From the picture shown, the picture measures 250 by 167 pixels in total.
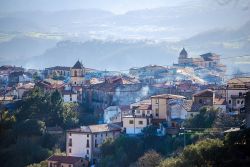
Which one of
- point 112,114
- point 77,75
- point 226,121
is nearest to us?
point 226,121

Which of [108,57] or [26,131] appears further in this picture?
[108,57]

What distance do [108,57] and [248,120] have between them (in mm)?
101183

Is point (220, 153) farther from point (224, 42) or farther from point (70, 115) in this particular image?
point (224, 42)

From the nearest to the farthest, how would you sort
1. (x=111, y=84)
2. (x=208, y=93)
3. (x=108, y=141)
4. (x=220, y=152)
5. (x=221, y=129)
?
(x=220, y=152), (x=221, y=129), (x=108, y=141), (x=208, y=93), (x=111, y=84)

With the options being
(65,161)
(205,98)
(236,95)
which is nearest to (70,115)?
(65,161)

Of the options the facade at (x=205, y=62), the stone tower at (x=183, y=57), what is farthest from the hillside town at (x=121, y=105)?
the stone tower at (x=183, y=57)

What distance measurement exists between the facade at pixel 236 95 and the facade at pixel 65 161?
7694 mm

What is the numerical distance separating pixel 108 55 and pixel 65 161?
97774 millimetres

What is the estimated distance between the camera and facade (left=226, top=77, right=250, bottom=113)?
102ft

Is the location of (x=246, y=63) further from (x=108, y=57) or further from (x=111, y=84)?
(x=111, y=84)

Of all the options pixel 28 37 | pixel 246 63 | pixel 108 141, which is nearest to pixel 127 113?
pixel 108 141

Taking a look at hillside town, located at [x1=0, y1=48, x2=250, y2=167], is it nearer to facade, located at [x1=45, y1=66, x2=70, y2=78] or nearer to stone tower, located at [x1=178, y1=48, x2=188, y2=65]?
facade, located at [x1=45, y1=66, x2=70, y2=78]

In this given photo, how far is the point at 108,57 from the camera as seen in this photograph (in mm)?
124062

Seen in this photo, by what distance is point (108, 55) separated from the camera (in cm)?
12706
